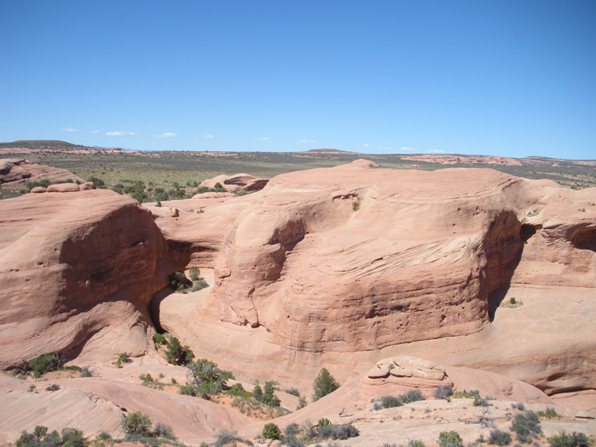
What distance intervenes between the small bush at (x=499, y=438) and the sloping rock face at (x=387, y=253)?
304 inches

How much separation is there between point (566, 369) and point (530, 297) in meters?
3.43

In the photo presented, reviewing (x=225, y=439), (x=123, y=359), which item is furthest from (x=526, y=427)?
(x=123, y=359)

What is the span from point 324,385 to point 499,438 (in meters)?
7.64

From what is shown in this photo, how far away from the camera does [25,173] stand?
4509cm

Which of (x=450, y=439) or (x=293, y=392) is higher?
(x=450, y=439)

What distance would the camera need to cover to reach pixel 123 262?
21781 millimetres

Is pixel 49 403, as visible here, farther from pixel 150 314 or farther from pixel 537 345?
pixel 537 345

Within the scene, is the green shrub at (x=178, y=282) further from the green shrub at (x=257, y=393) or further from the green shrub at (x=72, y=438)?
the green shrub at (x=72, y=438)

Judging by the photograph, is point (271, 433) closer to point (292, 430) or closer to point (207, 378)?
point (292, 430)

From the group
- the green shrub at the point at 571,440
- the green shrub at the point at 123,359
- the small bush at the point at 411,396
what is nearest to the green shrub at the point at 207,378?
the green shrub at the point at 123,359

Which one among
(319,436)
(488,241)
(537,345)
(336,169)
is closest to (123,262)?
(336,169)

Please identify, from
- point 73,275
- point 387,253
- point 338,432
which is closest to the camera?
point 338,432

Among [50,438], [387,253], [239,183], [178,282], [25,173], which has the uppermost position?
[25,173]

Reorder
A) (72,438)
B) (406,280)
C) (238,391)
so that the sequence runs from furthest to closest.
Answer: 1. (406,280)
2. (238,391)
3. (72,438)
